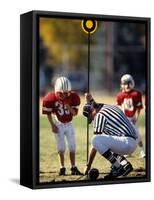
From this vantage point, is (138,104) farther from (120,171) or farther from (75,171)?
(75,171)

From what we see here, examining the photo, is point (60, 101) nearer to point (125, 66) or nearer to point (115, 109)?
point (115, 109)

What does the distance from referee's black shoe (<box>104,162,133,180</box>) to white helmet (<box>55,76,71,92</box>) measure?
104 cm

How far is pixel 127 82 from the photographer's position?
8.45 meters

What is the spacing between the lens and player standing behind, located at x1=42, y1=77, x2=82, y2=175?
7996 mm

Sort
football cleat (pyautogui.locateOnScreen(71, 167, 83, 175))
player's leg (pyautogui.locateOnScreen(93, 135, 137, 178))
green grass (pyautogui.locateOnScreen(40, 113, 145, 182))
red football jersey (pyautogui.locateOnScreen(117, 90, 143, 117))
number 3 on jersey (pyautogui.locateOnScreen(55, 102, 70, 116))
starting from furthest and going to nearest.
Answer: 1. red football jersey (pyautogui.locateOnScreen(117, 90, 143, 117))
2. player's leg (pyautogui.locateOnScreen(93, 135, 137, 178))
3. football cleat (pyautogui.locateOnScreen(71, 167, 83, 175))
4. number 3 on jersey (pyautogui.locateOnScreen(55, 102, 70, 116))
5. green grass (pyautogui.locateOnScreen(40, 113, 145, 182))

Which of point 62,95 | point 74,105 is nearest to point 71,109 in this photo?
point 74,105

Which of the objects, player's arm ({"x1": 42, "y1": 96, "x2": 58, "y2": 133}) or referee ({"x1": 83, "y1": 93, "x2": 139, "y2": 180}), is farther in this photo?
referee ({"x1": 83, "y1": 93, "x2": 139, "y2": 180})

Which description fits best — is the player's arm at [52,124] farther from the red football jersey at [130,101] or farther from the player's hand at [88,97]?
the red football jersey at [130,101]

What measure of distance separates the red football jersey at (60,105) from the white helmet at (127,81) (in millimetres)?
632

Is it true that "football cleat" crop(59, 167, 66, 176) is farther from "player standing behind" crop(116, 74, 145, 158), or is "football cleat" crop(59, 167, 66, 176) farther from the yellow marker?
the yellow marker

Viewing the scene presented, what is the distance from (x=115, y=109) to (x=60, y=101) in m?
0.68

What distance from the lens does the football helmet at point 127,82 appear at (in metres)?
8.44

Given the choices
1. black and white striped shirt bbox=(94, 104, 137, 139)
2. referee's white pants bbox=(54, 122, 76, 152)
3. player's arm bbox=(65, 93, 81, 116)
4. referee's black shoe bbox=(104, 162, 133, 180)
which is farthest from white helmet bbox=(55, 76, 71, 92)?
referee's black shoe bbox=(104, 162, 133, 180)

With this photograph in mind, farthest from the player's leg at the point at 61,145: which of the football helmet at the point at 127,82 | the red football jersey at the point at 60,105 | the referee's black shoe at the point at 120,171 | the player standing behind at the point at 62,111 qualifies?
the football helmet at the point at 127,82
